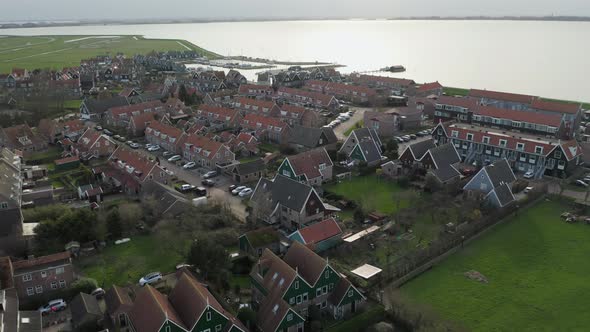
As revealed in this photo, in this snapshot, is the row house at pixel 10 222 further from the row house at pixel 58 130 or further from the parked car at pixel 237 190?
the row house at pixel 58 130

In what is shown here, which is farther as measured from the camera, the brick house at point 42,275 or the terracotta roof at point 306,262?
the brick house at point 42,275

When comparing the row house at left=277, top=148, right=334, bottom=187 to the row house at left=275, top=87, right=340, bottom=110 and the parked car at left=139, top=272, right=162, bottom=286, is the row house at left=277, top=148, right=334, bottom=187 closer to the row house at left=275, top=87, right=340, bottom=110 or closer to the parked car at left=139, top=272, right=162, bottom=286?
the parked car at left=139, top=272, right=162, bottom=286

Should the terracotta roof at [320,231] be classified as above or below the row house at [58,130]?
above

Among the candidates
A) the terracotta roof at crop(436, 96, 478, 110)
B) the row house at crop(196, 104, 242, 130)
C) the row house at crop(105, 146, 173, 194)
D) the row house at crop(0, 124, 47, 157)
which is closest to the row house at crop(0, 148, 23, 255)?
the row house at crop(105, 146, 173, 194)

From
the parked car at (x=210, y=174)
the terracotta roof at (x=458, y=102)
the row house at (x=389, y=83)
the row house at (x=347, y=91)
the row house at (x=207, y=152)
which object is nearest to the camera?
the parked car at (x=210, y=174)

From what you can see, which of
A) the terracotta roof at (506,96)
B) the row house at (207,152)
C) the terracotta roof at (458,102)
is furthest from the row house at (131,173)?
the terracotta roof at (506,96)
